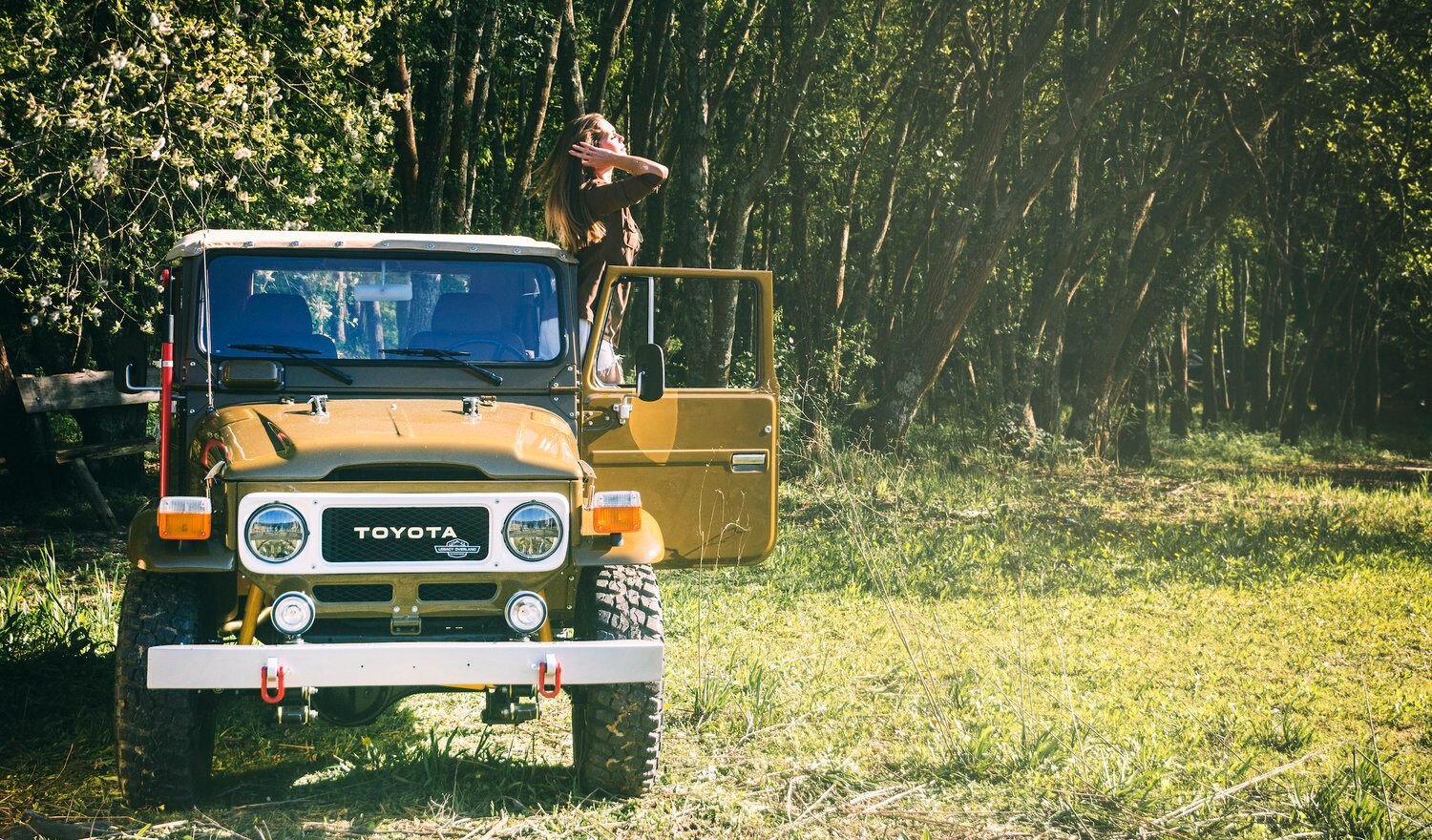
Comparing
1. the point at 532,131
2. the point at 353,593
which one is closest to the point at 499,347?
the point at 353,593

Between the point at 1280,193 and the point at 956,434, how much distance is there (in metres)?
6.14

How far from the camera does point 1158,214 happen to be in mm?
19578

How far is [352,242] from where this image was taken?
5.66 metres

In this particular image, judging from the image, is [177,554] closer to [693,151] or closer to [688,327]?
[693,151]

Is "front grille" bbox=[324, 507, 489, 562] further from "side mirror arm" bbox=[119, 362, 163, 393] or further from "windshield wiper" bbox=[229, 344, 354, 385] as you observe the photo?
"side mirror arm" bbox=[119, 362, 163, 393]

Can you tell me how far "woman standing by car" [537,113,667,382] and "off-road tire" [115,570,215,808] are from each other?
91.6 inches

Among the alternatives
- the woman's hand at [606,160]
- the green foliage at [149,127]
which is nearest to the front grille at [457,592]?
the woman's hand at [606,160]

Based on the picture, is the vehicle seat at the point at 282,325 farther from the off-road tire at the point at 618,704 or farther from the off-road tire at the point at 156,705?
the off-road tire at the point at 618,704

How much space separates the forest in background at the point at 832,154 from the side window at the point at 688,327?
0.46ft

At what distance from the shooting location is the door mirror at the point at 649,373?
5.62m

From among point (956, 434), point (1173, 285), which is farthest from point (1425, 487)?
point (956, 434)

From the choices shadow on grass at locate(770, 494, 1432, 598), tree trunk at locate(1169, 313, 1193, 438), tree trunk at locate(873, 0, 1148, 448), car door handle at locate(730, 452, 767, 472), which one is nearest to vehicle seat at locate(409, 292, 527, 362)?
car door handle at locate(730, 452, 767, 472)

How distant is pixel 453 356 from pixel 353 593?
121cm

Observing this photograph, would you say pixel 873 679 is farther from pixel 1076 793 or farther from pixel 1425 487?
pixel 1425 487
